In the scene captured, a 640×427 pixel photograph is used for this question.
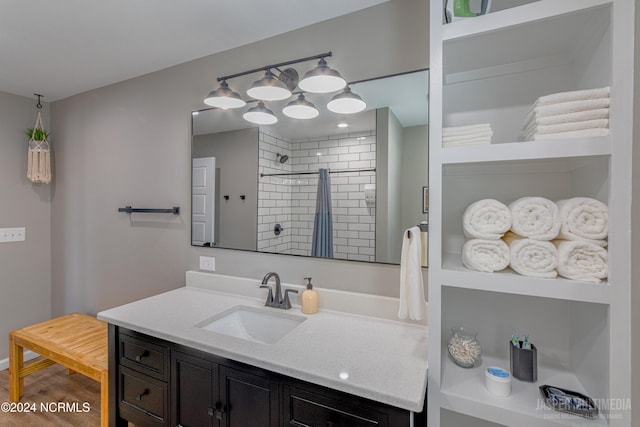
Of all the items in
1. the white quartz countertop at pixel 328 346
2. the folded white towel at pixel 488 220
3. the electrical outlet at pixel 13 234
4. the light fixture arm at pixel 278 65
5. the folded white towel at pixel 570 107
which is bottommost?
the white quartz countertop at pixel 328 346

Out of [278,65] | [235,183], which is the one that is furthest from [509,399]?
[278,65]

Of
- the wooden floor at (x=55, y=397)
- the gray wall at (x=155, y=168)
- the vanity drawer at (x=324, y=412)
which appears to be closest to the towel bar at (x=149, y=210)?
the gray wall at (x=155, y=168)

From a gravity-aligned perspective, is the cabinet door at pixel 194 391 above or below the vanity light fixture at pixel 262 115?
below

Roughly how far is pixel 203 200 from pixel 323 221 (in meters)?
0.93

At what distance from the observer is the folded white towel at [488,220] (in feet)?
3.21

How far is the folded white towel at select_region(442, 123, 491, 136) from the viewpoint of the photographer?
100cm

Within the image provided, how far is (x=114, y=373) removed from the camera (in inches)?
62.7

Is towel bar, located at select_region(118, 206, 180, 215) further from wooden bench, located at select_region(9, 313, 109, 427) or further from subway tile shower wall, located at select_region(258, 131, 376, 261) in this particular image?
wooden bench, located at select_region(9, 313, 109, 427)

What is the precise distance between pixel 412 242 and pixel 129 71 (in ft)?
8.06

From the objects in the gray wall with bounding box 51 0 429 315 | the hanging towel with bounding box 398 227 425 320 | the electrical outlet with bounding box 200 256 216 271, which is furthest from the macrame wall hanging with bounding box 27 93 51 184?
the hanging towel with bounding box 398 227 425 320

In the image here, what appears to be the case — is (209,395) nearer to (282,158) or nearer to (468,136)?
(282,158)

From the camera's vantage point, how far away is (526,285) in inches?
35.8

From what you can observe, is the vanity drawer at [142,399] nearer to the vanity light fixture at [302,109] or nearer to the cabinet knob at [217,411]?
the cabinet knob at [217,411]

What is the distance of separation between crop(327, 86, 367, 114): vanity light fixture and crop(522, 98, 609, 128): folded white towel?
84 cm
